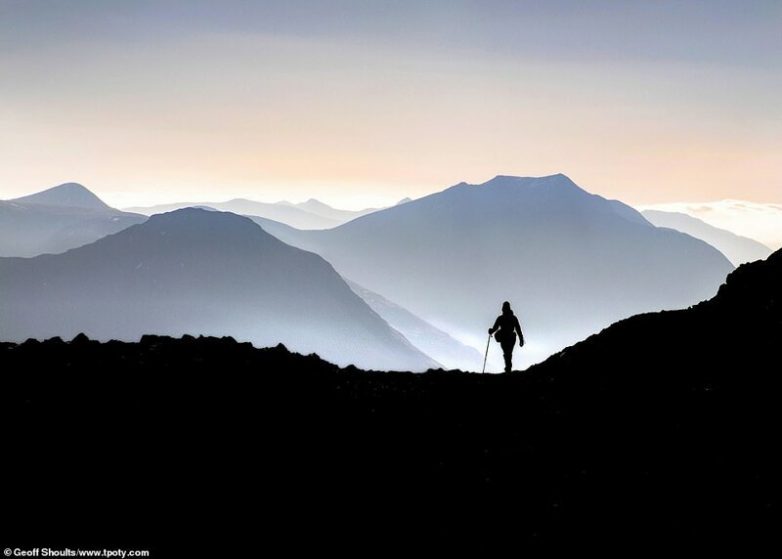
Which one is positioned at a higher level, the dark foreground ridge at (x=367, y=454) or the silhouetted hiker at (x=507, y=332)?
the silhouetted hiker at (x=507, y=332)

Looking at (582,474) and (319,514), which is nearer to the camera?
(319,514)

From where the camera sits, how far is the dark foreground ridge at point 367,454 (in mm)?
11414

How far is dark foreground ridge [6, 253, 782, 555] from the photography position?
11.4 meters

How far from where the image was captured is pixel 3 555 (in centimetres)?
1014

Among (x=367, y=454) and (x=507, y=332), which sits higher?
(x=507, y=332)

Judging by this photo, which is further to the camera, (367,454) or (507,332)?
(507,332)

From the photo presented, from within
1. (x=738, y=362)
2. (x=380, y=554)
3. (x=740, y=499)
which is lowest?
(x=380, y=554)

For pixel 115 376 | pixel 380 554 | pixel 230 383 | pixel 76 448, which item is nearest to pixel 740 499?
pixel 380 554

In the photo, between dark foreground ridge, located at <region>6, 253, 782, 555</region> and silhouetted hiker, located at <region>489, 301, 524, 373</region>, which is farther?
silhouetted hiker, located at <region>489, 301, 524, 373</region>

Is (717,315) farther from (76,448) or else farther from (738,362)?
(76,448)

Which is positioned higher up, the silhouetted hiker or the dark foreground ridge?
the silhouetted hiker

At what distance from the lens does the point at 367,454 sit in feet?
47.2

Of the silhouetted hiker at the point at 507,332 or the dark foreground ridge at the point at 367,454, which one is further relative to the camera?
the silhouetted hiker at the point at 507,332

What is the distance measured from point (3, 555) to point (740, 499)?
12211mm
